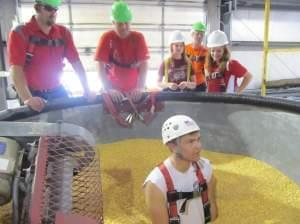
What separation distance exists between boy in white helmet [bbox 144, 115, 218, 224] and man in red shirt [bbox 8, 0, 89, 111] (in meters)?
1.30

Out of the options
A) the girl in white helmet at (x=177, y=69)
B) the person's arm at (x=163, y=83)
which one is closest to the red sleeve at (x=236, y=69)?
the girl in white helmet at (x=177, y=69)

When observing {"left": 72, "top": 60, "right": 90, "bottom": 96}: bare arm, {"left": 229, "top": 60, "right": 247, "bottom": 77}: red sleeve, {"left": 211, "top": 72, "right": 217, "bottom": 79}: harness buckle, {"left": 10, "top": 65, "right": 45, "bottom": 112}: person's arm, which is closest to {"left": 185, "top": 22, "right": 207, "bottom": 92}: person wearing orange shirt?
{"left": 211, "top": 72, "right": 217, "bottom": 79}: harness buckle

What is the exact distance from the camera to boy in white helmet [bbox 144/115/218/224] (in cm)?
147

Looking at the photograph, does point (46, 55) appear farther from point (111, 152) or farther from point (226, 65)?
point (226, 65)

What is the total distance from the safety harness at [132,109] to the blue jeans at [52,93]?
364 mm

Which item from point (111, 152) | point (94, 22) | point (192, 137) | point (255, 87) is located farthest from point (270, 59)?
point (192, 137)

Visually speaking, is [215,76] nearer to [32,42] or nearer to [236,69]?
[236,69]

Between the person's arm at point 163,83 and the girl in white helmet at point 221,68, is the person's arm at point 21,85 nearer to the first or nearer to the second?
the person's arm at point 163,83

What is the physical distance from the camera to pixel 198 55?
3.86m

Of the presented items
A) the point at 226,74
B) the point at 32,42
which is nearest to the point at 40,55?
the point at 32,42

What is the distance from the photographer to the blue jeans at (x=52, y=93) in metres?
2.71

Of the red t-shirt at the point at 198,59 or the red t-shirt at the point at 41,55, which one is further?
the red t-shirt at the point at 198,59

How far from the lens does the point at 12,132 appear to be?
137 centimetres

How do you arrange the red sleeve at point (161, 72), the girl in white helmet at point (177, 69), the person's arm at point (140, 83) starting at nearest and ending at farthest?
the person's arm at point (140, 83), the girl in white helmet at point (177, 69), the red sleeve at point (161, 72)
